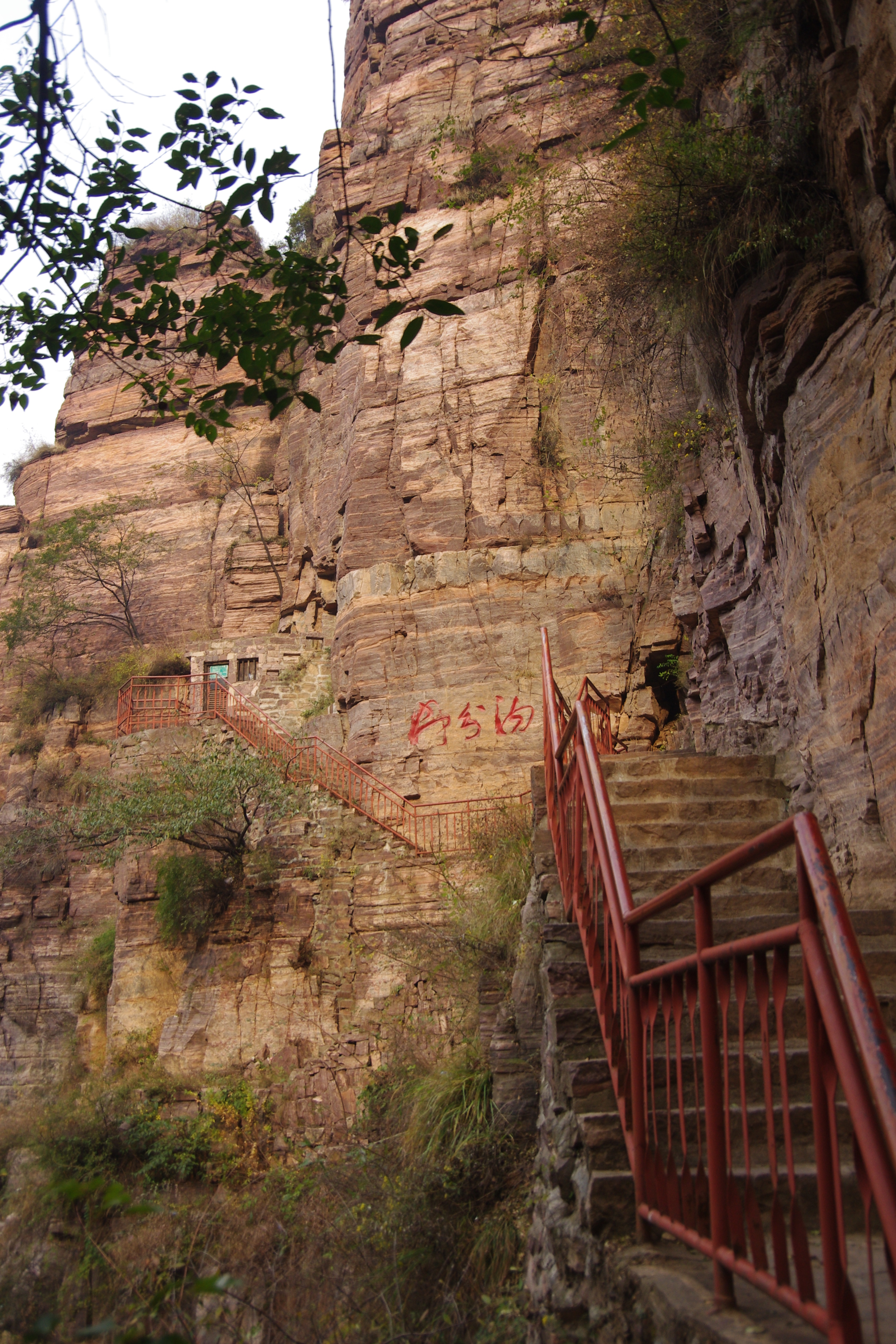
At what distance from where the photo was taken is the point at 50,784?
70.5 ft

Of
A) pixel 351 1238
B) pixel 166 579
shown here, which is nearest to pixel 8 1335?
pixel 351 1238

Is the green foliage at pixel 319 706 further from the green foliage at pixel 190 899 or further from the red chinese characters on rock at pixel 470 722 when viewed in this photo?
the green foliage at pixel 190 899

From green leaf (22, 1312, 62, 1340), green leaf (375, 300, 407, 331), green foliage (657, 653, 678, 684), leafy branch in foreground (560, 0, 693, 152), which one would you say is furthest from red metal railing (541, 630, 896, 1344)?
green foliage (657, 653, 678, 684)

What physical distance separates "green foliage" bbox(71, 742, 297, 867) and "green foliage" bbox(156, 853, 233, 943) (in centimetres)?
34

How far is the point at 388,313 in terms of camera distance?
421cm

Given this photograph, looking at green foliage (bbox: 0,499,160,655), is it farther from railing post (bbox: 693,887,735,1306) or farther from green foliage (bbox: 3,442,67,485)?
railing post (bbox: 693,887,735,1306)

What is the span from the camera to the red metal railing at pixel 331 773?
528 inches

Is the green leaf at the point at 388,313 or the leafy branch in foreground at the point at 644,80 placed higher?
the leafy branch in foreground at the point at 644,80

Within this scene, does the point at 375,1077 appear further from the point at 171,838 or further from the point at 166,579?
the point at 166,579

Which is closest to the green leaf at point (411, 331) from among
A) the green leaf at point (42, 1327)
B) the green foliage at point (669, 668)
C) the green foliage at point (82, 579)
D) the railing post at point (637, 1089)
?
the railing post at point (637, 1089)

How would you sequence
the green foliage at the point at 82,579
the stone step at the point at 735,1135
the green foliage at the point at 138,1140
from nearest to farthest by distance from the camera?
the stone step at the point at 735,1135 → the green foliage at the point at 138,1140 → the green foliage at the point at 82,579

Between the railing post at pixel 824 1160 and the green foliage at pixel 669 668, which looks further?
the green foliage at pixel 669 668

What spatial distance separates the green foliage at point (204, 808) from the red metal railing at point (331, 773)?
805 mm

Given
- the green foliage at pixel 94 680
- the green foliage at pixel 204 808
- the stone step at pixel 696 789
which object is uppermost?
the green foliage at pixel 94 680
